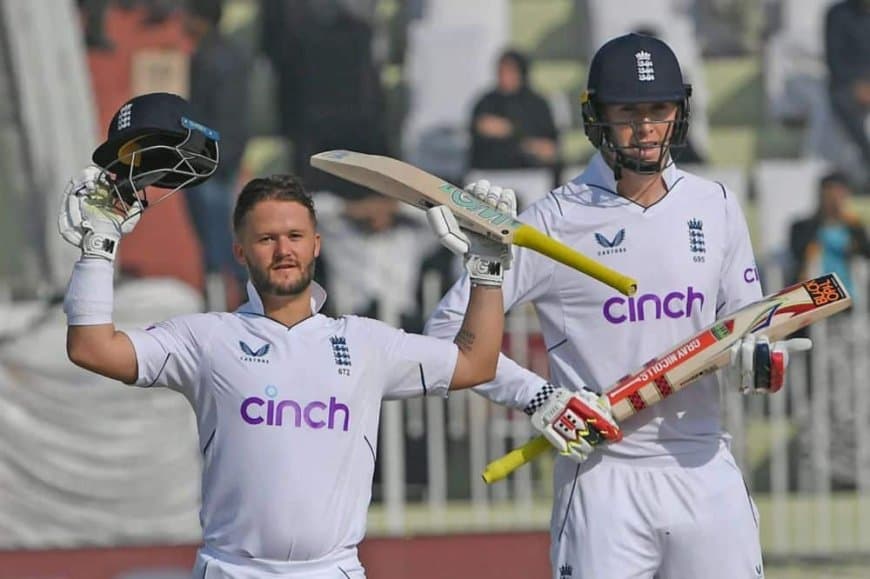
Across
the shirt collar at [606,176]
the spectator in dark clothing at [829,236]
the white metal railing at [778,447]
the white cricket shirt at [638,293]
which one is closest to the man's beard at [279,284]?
the white cricket shirt at [638,293]

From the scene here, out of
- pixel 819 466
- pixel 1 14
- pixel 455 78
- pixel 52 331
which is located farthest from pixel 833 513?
pixel 1 14

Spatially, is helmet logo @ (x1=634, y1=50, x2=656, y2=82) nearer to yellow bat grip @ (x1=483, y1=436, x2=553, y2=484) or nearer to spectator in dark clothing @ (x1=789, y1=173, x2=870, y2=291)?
yellow bat grip @ (x1=483, y1=436, x2=553, y2=484)

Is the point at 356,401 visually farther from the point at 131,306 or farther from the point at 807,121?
the point at 807,121

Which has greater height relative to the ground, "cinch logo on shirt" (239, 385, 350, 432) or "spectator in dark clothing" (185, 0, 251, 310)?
"spectator in dark clothing" (185, 0, 251, 310)

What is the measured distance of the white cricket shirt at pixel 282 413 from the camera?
378cm

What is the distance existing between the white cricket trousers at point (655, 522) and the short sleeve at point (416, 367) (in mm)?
636

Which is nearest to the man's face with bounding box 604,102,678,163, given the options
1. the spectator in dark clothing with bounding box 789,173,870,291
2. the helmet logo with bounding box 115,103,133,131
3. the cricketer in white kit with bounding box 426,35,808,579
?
the cricketer in white kit with bounding box 426,35,808,579

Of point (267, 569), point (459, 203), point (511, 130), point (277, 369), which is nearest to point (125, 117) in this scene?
point (277, 369)

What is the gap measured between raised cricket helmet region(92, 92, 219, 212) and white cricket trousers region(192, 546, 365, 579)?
764 mm

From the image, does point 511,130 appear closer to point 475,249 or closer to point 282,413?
point 475,249

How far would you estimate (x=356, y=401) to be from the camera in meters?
3.85

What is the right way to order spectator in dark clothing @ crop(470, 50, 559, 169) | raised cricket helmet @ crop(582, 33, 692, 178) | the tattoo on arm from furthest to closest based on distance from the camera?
spectator in dark clothing @ crop(470, 50, 559, 169) → raised cricket helmet @ crop(582, 33, 692, 178) → the tattoo on arm

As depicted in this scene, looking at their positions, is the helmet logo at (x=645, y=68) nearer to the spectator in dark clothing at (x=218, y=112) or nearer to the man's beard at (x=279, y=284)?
the man's beard at (x=279, y=284)

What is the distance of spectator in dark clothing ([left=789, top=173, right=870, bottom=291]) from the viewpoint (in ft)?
29.1
